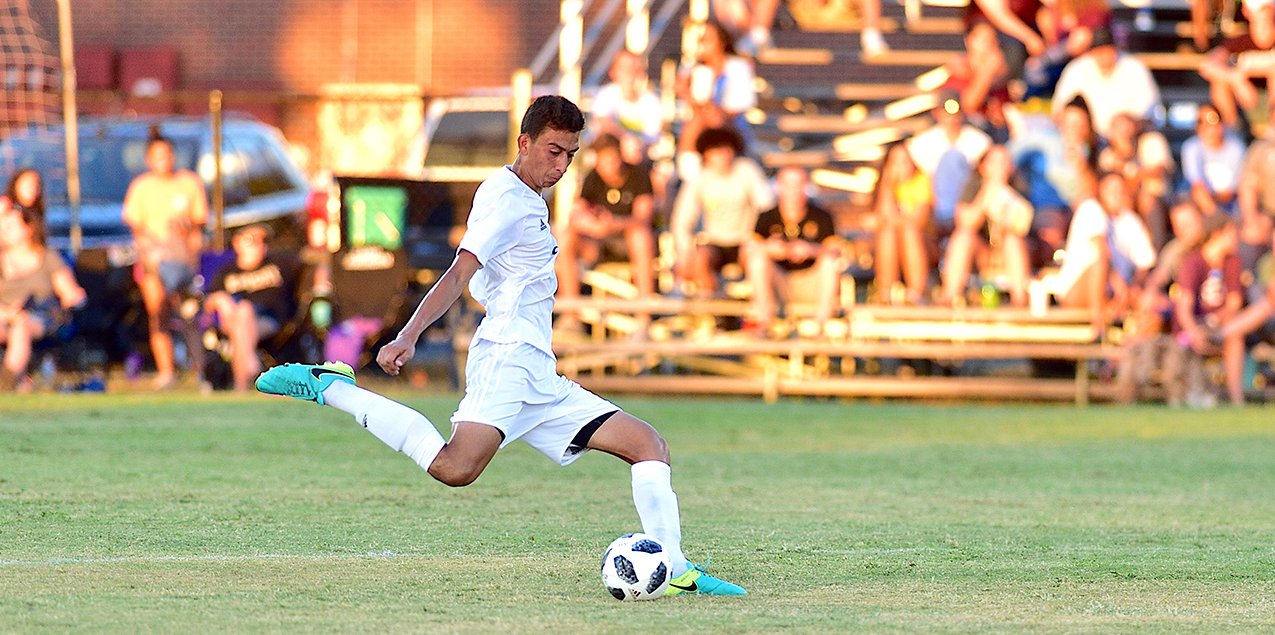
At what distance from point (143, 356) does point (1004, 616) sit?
12.3m

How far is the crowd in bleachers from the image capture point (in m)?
14.9

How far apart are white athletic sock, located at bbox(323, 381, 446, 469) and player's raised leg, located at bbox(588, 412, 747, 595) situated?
54 cm

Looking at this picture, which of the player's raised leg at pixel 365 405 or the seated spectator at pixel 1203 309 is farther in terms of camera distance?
the seated spectator at pixel 1203 309

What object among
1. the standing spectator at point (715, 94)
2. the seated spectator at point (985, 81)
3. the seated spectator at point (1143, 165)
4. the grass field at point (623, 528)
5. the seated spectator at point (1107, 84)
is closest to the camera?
the grass field at point (623, 528)

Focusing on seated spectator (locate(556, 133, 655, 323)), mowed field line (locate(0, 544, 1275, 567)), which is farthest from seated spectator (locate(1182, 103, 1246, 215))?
mowed field line (locate(0, 544, 1275, 567))

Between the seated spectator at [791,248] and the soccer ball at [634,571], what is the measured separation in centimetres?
928

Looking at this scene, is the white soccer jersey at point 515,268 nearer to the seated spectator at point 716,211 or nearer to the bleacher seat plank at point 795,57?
the seated spectator at point 716,211

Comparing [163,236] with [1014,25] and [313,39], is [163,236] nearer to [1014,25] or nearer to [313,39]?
[1014,25]

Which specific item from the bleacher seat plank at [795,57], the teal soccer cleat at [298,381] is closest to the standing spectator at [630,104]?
the bleacher seat plank at [795,57]

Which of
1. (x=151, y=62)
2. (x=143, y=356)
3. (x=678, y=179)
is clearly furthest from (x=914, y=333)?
(x=151, y=62)

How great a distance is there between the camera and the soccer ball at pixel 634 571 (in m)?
5.67

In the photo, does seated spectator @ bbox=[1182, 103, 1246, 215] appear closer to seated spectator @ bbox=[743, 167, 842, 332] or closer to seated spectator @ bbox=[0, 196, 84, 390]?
seated spectator @ bbox=[743, 167, 842, 332]

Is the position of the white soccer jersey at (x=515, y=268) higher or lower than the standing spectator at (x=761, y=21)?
lower

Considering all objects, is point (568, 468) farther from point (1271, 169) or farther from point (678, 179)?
point (1271, 169)
